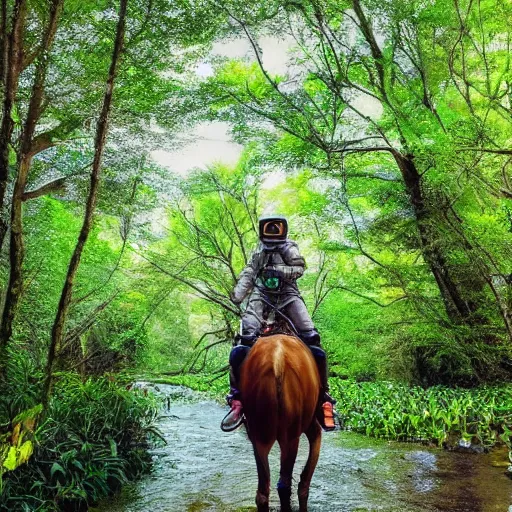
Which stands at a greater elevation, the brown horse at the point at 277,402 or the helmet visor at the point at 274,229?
the helmet visor at the point at 274,229

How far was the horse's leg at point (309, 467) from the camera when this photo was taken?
4.23 m

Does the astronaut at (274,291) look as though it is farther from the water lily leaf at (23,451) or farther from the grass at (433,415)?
the grass at (433,415)

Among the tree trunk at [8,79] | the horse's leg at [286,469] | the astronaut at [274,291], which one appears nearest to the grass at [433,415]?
the astronaut at [274,291]

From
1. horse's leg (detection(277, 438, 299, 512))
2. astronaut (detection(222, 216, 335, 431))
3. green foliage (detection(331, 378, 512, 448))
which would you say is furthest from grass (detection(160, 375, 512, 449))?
horse's leg (detection(277, 438, 299, 512))

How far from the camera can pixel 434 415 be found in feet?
23.6

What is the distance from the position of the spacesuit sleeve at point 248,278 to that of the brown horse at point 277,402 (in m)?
0.77

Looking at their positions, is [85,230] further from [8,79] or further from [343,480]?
[343,480]

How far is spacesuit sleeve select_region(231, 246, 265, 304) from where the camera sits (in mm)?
4844

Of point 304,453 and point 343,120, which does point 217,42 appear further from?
point 304,453

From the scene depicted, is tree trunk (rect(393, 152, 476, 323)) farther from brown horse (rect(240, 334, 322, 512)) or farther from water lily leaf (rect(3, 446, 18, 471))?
water lily leaf (rect(3, 446, 18, 471))

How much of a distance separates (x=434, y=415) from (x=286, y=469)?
4.16 metres

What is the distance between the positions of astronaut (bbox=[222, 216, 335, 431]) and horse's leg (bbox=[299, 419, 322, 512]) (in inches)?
11.9

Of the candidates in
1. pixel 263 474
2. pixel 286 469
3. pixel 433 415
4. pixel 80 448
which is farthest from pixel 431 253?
pixel 80 448

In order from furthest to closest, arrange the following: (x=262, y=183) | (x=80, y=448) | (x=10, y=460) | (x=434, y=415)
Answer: (x=262, y=183)
(x=434, y=415)
(x=80, y=448)
(x=10, y=460)
